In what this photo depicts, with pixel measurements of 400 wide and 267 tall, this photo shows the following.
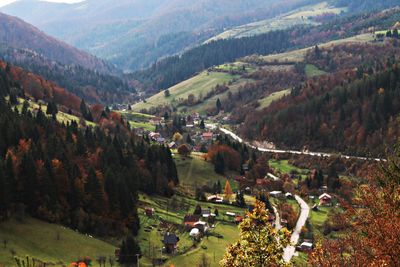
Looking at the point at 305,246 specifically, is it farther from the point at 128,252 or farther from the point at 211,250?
the point at 128,252

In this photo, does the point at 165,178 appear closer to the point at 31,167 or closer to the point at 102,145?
the point at 102,145

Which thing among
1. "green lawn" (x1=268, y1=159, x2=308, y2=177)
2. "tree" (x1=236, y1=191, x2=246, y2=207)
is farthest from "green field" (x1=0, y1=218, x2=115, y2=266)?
"green lawn" (x1=268, y1=159, x2=308, y2=177)

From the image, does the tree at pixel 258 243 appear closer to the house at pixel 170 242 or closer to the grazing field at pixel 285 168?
the house at pixel 170 242

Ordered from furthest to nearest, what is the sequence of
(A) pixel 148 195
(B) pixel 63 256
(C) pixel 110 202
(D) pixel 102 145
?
(D) pixel 102 145
(A) pixel 148 195
(C) pixel 110 202
(B) pixel 63 256

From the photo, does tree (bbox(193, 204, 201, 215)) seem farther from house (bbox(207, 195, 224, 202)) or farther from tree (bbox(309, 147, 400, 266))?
tree (bbox(309, 147, 400, 266))

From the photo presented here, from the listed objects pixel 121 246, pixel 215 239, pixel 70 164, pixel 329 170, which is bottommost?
pixel 329 170

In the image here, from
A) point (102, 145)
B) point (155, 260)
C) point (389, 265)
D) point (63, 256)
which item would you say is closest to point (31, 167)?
point (63, 256)

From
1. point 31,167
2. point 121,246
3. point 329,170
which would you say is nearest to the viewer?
point 121,246

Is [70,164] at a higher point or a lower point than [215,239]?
higher
